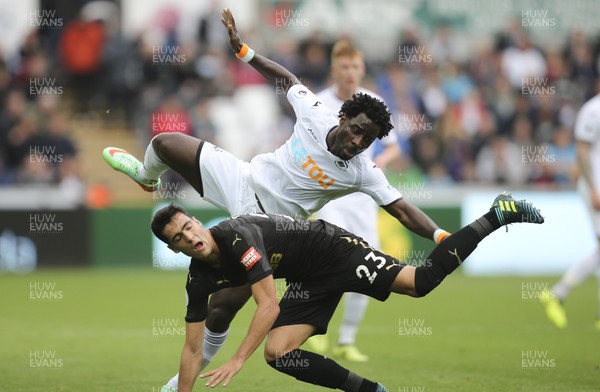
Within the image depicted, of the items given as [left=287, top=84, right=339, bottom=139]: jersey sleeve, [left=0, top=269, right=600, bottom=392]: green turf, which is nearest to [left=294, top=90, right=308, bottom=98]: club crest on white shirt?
[left=287, top=84, right=339, bottom=139]: jersey sleeve

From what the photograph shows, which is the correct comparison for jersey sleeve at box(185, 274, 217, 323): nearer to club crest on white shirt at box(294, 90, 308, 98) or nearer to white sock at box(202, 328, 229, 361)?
white sock at box(202, 328, 229, 361)

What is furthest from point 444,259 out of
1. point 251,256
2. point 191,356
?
point 191,356

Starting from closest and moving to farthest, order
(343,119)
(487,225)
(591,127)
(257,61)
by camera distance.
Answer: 1. (487,225)
2. (343,119)
3. (257,61)
4. (591,127)

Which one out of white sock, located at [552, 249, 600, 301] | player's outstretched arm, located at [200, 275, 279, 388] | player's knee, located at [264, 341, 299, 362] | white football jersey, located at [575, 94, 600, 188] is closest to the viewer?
player's outstretched arm, located at [200, 275, 279, 388]

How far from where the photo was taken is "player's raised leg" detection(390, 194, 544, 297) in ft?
24.0

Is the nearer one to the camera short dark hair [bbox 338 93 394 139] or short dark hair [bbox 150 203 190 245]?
short dark hair [bbox 150 203 190 245]

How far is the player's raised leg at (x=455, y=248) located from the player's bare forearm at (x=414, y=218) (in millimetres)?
471

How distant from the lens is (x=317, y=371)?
723cm

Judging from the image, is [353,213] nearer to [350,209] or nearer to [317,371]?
[350,209]

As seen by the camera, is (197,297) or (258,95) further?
(258,95)

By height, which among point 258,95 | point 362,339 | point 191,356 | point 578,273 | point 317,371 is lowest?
point 258,95

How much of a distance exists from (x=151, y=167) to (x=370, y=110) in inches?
83.0

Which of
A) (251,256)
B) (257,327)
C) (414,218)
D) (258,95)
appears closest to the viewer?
(257,327)

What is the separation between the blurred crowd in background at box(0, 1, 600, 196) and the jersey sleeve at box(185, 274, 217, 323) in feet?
38.5
